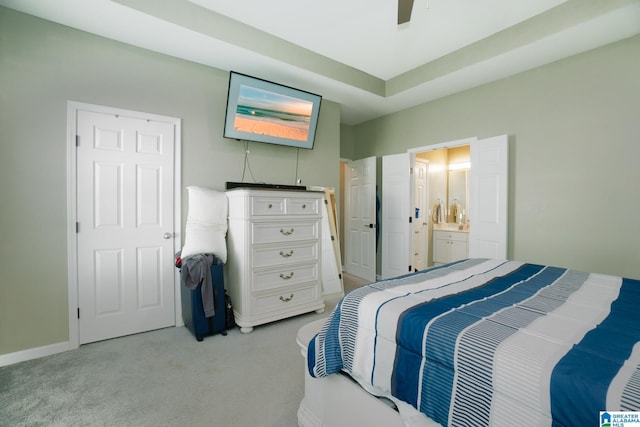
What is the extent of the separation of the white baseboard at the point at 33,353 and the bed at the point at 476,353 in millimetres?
2179

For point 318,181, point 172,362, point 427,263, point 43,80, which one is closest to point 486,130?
point 318,181

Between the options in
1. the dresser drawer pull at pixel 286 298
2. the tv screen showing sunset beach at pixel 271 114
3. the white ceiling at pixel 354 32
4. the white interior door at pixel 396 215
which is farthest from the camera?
the white interior door at pixel 396 215

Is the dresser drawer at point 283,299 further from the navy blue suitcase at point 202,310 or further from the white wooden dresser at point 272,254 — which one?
the navy blue suitcase at point 202,310

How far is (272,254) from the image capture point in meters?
2.91

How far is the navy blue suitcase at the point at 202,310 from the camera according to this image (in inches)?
102

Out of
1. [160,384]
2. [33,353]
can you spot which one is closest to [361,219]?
[160,384]

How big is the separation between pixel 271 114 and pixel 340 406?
9.37 feet

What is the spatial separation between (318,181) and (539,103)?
2.63m

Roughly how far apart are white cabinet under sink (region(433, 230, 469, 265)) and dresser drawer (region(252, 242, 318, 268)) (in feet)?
9.93

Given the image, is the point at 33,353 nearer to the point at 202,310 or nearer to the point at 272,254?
the point at 202,310

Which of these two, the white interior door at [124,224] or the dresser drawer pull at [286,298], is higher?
the white interior door at [124,224]

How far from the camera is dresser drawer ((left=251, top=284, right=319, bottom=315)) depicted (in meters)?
2.82

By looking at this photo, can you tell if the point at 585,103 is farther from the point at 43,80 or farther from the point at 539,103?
the point at 43,80

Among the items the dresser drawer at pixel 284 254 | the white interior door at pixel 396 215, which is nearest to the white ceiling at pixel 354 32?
the white interior door at pixel 396 215
